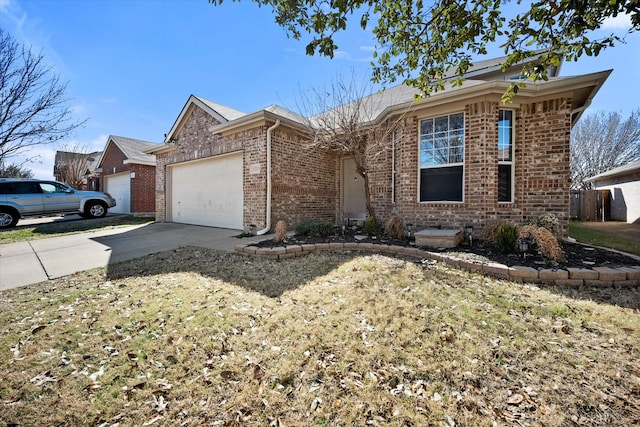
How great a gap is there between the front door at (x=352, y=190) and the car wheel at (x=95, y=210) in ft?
38.6

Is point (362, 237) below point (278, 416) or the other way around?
the other way around

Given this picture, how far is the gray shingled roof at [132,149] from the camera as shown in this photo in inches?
569

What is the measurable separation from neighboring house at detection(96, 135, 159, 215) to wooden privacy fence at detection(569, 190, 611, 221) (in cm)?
2281

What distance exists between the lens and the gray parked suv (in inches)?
392

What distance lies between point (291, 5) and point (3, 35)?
14.0m

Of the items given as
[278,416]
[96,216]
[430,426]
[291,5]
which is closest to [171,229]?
[96,216]

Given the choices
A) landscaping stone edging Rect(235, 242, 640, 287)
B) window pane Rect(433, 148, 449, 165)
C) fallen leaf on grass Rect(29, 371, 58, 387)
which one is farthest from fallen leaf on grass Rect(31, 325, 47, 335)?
window pane Rect(433, 148, 449, 165)

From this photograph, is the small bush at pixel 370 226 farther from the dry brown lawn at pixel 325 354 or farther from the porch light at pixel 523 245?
the porch light at pixel 523 245

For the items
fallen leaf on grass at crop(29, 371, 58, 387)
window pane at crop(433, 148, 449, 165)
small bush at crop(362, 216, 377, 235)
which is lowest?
fallen leaf on grass at crop(29, 371, 58, 387)

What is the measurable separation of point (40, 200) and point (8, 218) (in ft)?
3.74

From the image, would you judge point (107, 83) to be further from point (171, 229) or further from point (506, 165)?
point (506, 165)

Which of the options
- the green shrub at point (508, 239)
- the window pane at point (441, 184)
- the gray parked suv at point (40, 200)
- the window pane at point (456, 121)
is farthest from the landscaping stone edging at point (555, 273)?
the gray parked suv at point (40, 200)

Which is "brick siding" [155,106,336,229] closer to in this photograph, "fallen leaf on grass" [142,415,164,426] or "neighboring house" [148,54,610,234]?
"neighboring house" [148,54,610,234]

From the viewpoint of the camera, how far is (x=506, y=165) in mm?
6152
